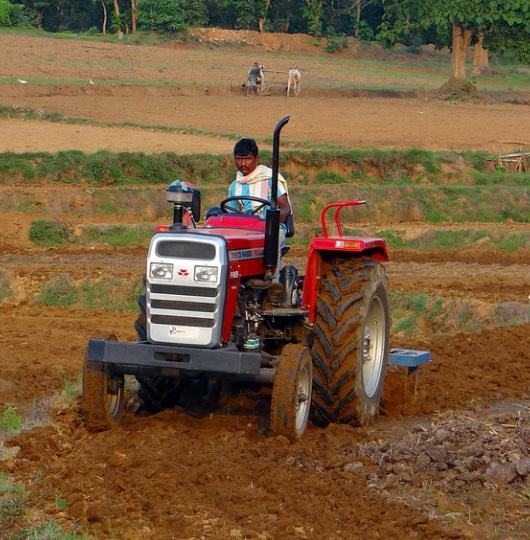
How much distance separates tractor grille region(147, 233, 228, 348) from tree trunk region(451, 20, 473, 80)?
135 feet

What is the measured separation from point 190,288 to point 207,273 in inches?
5.8

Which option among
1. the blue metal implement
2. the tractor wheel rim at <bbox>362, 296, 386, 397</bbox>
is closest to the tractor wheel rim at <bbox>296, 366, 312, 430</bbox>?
the tractor wheel rim at <bbox>362, 296, 386, 397</bbox>

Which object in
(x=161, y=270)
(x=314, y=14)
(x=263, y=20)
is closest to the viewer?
(x=161, y=270)

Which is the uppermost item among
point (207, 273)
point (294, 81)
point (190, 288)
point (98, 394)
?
point (207, 273)

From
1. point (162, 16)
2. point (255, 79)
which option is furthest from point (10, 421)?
point (162, 16)

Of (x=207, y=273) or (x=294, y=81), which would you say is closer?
(x=207, y=273)

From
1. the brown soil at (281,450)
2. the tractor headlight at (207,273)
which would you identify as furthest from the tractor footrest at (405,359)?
the tractor headlight at (207,273)

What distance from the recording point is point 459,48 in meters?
46.8

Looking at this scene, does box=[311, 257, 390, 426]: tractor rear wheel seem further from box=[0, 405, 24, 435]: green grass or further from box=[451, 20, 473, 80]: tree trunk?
box=[451, 20, 473, 80]: tree trunk

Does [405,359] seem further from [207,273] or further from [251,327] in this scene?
[207,273]

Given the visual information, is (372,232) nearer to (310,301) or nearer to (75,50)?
(310,301)

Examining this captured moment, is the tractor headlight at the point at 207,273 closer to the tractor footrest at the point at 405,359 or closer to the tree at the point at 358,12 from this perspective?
the tractor footrest at the point at 405,359

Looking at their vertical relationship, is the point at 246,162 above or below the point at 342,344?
above

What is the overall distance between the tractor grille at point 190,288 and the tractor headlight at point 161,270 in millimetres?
19
